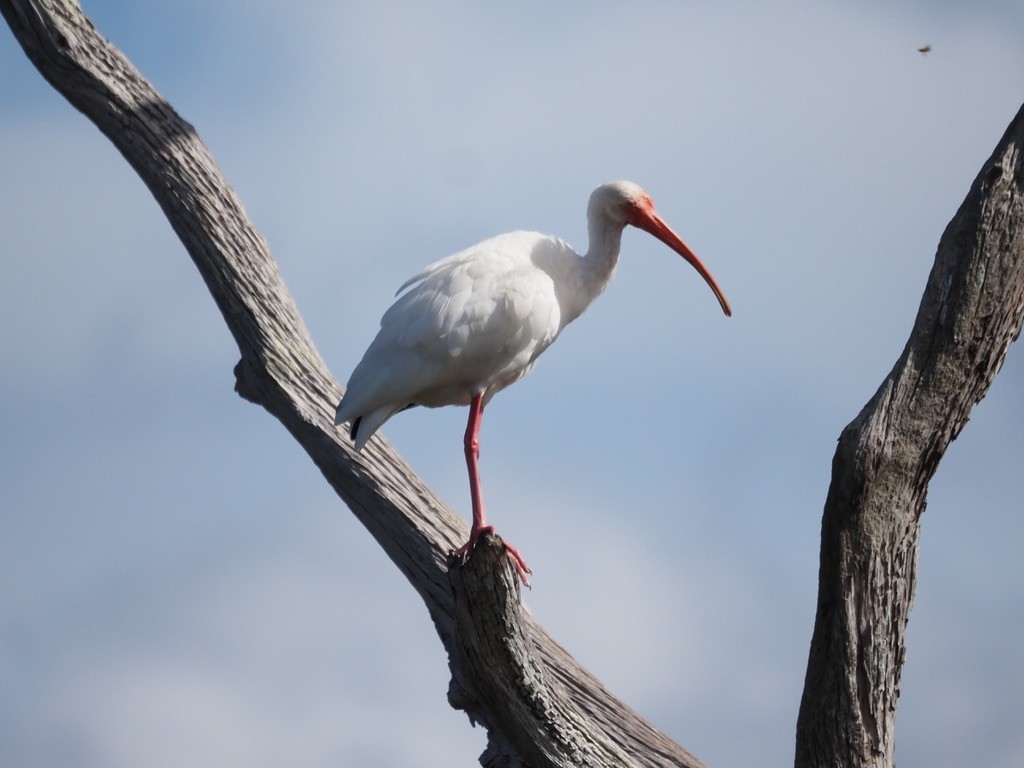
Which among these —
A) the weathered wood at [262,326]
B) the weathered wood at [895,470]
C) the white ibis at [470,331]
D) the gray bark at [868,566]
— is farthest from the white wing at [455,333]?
the weathered wood at [895,470]

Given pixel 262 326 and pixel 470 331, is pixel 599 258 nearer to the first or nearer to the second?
pixel 470 331

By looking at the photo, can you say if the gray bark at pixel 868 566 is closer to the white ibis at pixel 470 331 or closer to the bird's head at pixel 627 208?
the white ibis at pixel 470 331

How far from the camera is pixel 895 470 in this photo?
5277 millimetres

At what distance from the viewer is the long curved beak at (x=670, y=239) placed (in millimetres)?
8109

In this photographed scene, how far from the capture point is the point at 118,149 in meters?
7.71

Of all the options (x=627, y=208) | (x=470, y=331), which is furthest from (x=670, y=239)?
(x=470, y=331)

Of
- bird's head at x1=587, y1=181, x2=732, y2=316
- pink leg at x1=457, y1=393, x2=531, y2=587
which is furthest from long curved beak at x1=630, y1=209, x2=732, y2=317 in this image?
pink leg at x1=457, y1=393, x2=531, y2=587

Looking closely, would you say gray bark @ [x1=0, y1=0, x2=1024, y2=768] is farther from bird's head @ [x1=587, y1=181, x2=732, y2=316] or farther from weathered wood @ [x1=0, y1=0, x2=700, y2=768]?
bird's head @ [x1=587, y1=181, x2=732, y2=316]

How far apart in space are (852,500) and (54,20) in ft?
16.1

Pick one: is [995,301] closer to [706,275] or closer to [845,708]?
[845,708]

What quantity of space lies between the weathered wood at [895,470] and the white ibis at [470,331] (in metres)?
1.96

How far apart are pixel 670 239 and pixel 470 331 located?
67.4 inches

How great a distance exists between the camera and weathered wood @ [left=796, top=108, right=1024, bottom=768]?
5.29m

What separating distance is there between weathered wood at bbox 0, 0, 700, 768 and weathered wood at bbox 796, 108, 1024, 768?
123 cm
